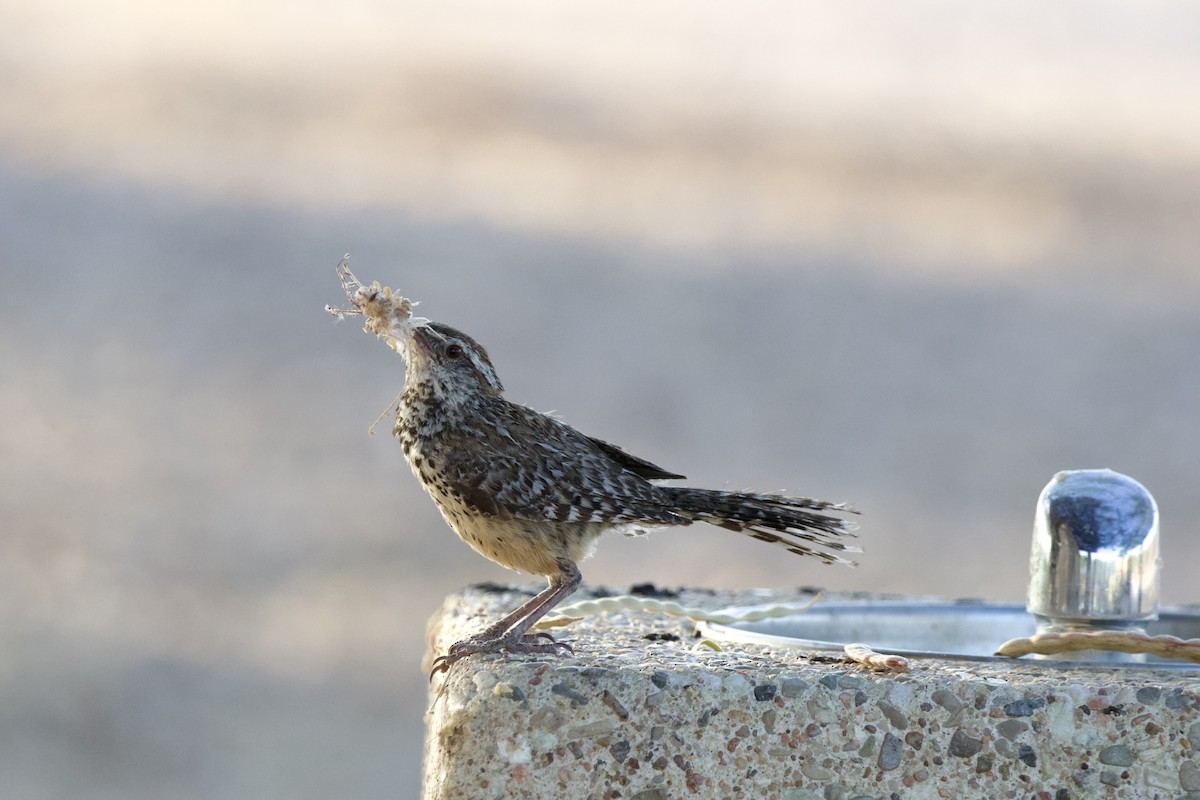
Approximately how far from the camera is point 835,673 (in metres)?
2.13

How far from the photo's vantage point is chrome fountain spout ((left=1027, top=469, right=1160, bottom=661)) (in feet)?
8.35

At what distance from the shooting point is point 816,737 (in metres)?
2.08

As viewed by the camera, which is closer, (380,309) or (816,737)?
(816,737)

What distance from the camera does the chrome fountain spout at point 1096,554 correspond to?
254cm

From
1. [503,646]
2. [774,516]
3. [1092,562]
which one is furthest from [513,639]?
[1092,562]

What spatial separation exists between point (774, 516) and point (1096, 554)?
503 millimetres

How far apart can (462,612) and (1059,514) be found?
1.03 meters

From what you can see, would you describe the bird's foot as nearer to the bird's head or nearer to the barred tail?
the barred tail

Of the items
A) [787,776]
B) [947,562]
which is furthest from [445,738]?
[947,562]

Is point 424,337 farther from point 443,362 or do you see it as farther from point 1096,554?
point 1096,554

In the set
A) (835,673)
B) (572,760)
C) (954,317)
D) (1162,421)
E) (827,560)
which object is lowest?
(572,760)

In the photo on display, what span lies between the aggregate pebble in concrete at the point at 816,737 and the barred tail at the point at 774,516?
0.39 metres

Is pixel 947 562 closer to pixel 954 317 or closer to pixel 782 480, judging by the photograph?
pixel 782 480

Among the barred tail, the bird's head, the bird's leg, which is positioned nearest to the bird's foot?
the bird's leg
